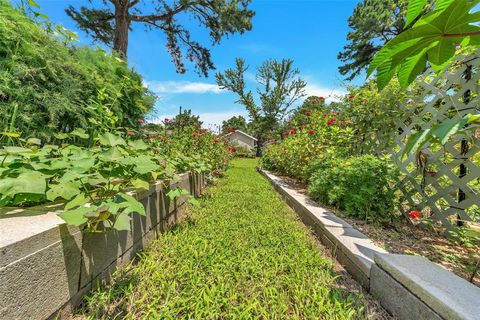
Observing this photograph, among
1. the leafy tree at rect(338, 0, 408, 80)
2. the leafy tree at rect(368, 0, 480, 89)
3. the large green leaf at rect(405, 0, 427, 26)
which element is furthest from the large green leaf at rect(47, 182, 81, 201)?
the leafy tree at rect(338, 0, 408, 80)

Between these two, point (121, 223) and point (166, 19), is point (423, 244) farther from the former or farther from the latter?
point (166, 19)

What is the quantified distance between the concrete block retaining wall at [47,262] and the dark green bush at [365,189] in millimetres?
2221

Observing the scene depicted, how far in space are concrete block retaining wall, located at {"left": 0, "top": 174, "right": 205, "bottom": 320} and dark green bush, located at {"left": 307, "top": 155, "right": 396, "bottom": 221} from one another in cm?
222

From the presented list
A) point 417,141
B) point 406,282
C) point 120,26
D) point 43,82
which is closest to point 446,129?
point 417,141

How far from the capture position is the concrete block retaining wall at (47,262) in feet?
2.40

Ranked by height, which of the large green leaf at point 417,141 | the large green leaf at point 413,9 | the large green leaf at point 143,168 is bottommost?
the large green leaf at point 143,168

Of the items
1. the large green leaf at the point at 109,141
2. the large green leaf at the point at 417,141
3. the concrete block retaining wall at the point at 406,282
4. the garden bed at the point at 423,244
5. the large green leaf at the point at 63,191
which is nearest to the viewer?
the large green leaf at the point at 417,141

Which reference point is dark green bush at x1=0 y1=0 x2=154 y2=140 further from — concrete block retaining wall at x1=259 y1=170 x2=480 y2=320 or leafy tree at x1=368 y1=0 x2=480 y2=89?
concrete block retaining wall at x1=259 y1=170 x2=480 y2=320

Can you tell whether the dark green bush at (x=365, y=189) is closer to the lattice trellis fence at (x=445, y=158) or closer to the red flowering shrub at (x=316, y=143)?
the lattice trellis fence at (x=445, y=158)

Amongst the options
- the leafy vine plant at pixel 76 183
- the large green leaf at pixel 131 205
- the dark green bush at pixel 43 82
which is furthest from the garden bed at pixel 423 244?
the dark green bush at pixel 43 82

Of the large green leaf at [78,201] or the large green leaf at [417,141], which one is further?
the large green leaf at [78,201]

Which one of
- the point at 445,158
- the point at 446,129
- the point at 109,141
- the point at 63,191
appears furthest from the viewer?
the point at 445,158

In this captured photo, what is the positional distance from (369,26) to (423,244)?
11973 millimetres

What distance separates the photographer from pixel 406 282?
1079 mm
